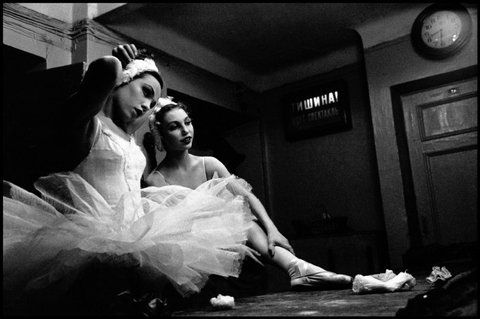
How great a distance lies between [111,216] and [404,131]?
3.68 m

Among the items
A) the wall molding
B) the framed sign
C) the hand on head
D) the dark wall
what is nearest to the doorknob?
the dark wall

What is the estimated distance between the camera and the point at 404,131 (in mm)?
4398

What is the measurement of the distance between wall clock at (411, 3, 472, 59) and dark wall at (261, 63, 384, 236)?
0.82 meters

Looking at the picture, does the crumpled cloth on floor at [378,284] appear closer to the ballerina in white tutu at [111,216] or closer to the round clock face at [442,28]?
the ballerina in white tutu at [111,216]

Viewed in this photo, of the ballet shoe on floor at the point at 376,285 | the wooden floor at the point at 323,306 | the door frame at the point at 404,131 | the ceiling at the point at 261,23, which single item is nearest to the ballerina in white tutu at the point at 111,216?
the wooden floor at the point at 323,306

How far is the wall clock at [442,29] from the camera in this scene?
393 centimetres

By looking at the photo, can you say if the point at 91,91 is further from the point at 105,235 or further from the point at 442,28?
the point at 442,28

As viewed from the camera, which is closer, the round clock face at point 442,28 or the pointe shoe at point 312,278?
the pointe shoe at point 312,278

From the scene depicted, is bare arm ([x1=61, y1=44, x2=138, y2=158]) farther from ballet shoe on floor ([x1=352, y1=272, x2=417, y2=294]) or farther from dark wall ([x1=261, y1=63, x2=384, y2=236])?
dark wall ([x1=261, y1=63, x2=384, y2=236])

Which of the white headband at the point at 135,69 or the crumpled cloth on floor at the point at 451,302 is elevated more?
the white headband at the point at 135,69

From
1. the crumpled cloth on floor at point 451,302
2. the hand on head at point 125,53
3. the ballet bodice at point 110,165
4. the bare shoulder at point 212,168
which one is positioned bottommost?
the crumpled cloth on floor at point 451,302

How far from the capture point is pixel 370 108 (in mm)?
4508

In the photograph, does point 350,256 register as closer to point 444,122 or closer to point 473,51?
point 444,122

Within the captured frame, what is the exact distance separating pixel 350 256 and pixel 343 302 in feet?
8.47
